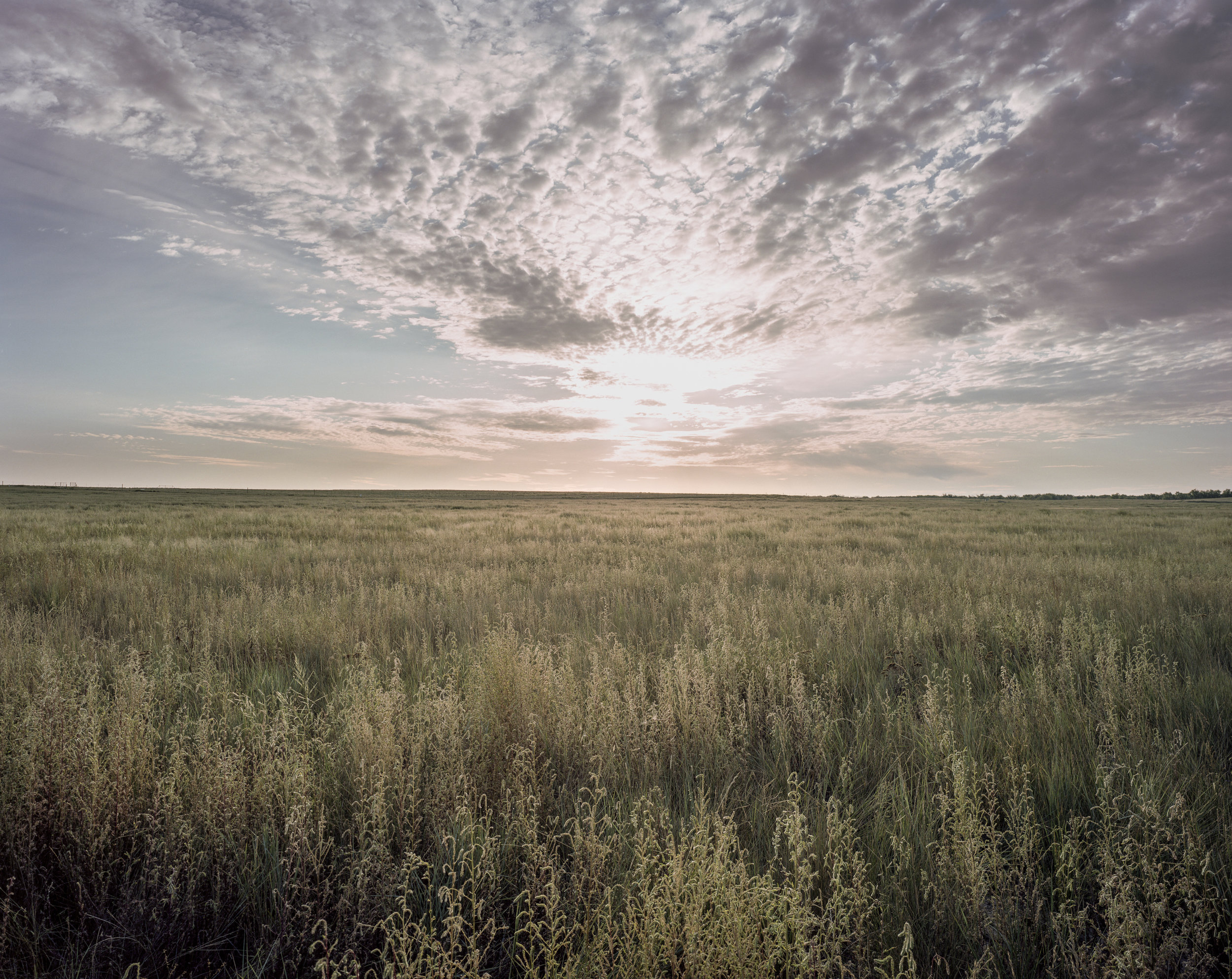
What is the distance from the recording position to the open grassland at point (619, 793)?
179 centimetres

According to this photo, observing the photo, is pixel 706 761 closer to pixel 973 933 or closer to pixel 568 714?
pixel 568 714

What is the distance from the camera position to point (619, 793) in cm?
267

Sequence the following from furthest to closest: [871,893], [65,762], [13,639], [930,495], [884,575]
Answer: [930,495] < [884,575] < [13,639] < [65,762] < [871,893]

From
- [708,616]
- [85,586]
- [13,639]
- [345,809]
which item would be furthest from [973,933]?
[85,586]

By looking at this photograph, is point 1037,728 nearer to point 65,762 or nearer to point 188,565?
point 65,762

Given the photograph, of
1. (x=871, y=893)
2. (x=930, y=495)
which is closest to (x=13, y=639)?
(x=871, y=893)

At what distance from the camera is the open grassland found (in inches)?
70.4

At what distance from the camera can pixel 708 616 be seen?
5672 millimetres

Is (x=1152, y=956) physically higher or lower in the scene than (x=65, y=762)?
lower

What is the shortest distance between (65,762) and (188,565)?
29.4ft

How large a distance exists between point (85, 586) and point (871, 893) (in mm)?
10105

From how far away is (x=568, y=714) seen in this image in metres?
3.13

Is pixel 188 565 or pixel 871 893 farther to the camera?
pixel 188 565

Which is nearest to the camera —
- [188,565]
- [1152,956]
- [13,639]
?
[1152,956]
